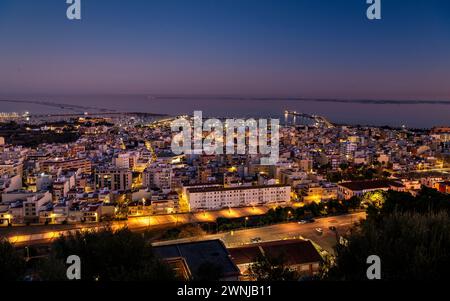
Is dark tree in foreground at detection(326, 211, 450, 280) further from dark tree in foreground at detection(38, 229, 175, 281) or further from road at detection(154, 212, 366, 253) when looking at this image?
road at detection(154, 212, 366, 253)

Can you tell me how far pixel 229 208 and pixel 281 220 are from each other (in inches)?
55.0

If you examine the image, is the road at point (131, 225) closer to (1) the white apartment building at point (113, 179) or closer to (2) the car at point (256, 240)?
(2) the car at point (256, 240)

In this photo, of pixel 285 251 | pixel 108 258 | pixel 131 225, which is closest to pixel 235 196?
pixel 131 225

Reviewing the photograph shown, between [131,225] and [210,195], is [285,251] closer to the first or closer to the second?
[131,225]

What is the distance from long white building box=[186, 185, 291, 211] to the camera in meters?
7.93

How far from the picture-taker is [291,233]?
20.6 ft

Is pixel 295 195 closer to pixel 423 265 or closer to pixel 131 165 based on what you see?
pixel 131 165

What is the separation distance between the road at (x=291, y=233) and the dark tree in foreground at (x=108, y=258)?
3.23 meters

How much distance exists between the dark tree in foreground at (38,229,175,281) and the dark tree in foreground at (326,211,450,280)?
0.95m

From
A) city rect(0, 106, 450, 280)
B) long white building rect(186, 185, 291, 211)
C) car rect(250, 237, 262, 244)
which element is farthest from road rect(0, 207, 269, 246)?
car rect(250, 237, 262, 244)

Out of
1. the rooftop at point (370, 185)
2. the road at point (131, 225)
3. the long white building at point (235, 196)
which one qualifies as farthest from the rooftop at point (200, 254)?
the rooftop at point (370, 185)

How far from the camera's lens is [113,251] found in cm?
233

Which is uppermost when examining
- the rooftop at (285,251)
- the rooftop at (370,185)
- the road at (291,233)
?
the rooftop at (370,185)

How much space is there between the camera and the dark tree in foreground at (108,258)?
6.32ft
